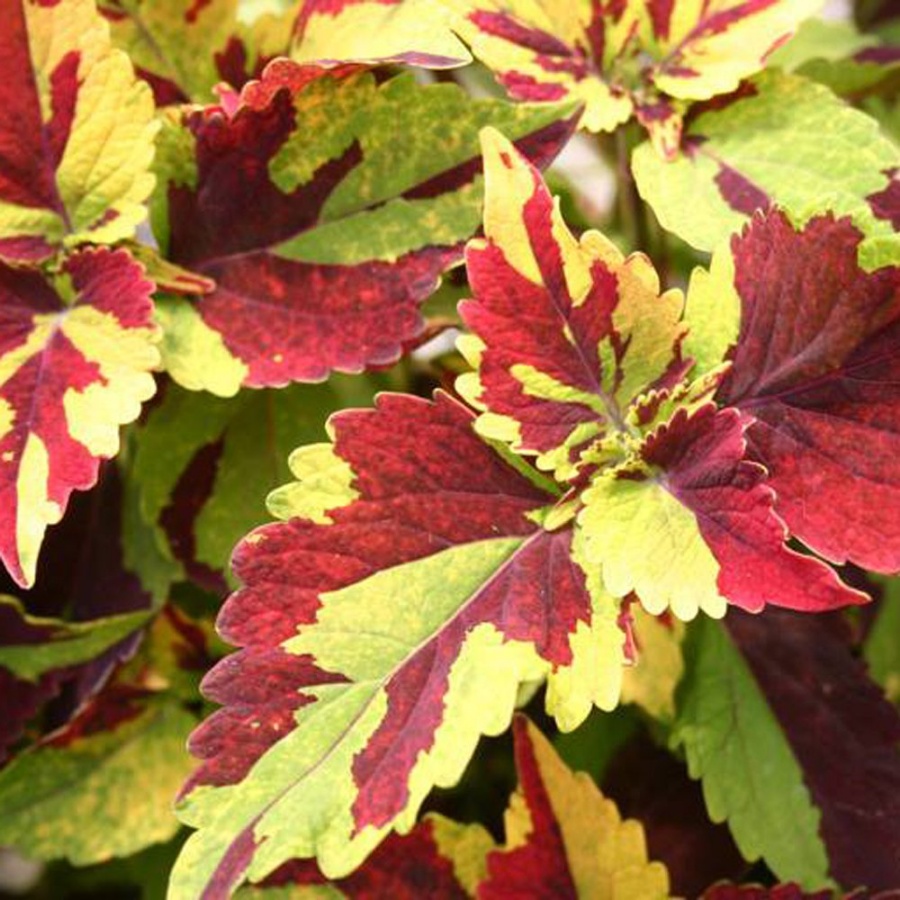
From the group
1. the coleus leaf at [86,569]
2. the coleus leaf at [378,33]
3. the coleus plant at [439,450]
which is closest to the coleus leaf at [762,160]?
the coleus plant at [439,450]

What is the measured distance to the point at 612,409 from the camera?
572 mm

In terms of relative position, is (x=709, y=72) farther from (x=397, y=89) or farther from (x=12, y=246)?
(x=12, y=246)

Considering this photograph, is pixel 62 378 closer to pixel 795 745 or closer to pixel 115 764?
pixel 115 764

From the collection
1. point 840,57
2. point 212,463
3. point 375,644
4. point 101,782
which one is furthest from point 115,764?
point 840,57

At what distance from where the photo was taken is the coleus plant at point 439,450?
522 millimetres

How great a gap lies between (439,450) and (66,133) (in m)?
0.21

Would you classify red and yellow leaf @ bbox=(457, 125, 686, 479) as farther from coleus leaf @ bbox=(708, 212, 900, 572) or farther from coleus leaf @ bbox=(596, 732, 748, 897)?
coleus leaf @ bbox=(596, 732, 748, 897)

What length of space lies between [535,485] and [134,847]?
0.28m

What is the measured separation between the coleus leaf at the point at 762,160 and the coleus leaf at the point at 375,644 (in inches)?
5.8

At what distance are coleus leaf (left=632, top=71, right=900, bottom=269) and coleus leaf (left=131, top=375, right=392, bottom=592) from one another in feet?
0.63

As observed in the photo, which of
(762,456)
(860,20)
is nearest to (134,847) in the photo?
(762,456)

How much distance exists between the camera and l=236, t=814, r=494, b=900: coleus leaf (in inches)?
25.4

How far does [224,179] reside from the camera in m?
0.64

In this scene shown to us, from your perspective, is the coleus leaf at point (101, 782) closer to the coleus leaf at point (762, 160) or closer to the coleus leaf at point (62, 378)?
the coleus leaf at point (62, 378)
